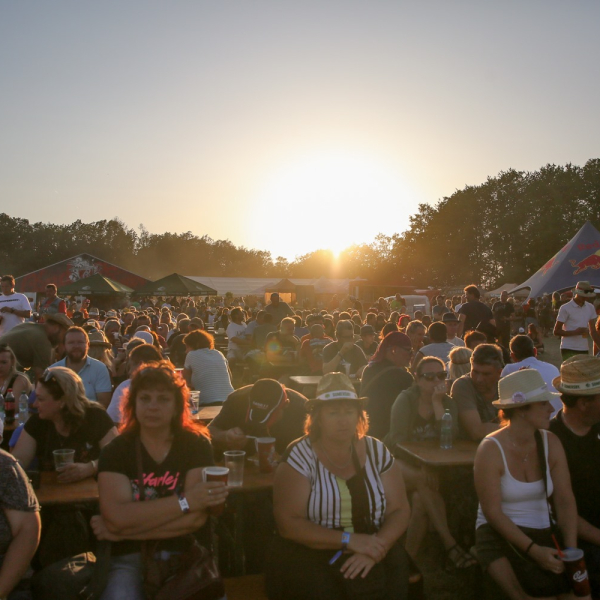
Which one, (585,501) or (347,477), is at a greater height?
(347,477)

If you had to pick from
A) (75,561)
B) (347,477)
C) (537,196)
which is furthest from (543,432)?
(537,196)

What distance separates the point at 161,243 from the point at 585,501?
10247 centimetres

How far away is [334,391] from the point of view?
3.15m

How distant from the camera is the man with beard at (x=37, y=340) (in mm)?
7227

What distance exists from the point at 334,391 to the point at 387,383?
233 centimetres

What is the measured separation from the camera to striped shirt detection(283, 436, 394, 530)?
305 centimetres

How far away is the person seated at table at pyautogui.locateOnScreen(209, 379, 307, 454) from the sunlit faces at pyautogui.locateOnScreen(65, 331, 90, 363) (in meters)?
2.05

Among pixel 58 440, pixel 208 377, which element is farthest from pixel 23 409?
pixel 208 377

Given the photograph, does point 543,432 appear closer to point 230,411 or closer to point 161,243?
point 230,411

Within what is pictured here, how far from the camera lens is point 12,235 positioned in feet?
253

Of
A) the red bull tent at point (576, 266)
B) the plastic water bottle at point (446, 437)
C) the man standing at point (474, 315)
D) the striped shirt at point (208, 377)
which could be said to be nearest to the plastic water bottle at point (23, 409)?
the striped shirt at point (208, 377)

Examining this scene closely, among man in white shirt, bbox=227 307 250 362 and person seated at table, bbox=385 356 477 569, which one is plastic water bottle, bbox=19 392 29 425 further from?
man in white shirt, bbox=227 307 250 362

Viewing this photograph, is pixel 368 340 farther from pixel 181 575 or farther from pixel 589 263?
pixel 589 263

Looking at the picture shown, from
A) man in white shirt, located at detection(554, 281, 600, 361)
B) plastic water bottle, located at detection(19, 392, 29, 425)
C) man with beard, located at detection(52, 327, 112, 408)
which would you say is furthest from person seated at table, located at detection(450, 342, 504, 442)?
man in white shirt, located at detection(554, 281, 600, 361)
